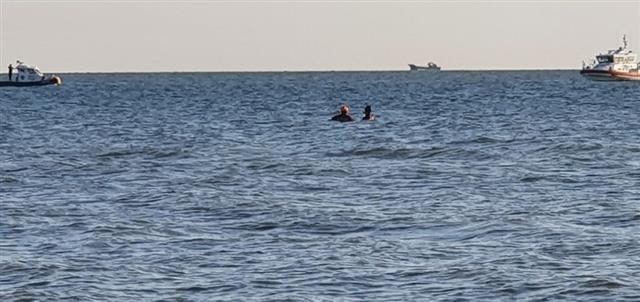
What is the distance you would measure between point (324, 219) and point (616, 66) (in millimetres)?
133014

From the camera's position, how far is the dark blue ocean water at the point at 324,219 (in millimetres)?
19844

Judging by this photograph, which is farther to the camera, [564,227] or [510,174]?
[510,174]

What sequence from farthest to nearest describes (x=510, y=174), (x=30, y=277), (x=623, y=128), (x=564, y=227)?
(x=623, y=128) → (x=510, y=174) → (x=564, y=227) → (x=30, y=277)

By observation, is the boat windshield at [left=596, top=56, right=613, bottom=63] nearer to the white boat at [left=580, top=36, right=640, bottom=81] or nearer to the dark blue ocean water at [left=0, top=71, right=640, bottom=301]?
the white boat at [left=580, top=36, right=640, bottom=81]

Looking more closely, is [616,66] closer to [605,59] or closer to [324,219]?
[605,59]

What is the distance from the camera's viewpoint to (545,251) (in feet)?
72.9

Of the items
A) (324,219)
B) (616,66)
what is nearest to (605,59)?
(616,66)

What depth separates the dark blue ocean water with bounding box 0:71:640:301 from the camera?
65.1 feet

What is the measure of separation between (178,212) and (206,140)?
27867 mm

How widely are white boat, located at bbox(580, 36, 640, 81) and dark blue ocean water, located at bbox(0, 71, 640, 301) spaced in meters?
102

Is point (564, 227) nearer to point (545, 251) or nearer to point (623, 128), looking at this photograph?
point (545, 251)

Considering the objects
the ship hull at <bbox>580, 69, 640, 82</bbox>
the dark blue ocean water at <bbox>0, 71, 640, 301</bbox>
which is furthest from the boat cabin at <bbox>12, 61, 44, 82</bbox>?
the dark blue ocean water at <bbox>0, 71, 640, 301</bbox>

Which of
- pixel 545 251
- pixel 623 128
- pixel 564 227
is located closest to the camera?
pixel 545 251

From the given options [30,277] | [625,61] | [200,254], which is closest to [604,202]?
[200,254]
